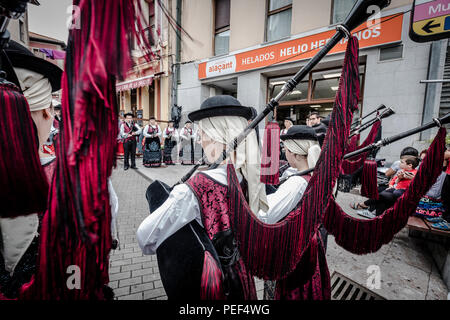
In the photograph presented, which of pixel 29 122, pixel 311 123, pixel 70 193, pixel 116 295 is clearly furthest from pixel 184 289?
pixel 311 123

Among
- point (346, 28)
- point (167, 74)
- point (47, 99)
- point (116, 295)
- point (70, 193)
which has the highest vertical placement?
point (167, 74)

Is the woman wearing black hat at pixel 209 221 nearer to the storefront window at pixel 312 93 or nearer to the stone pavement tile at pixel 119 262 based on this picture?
the stone pavement tile at pixel 119 262

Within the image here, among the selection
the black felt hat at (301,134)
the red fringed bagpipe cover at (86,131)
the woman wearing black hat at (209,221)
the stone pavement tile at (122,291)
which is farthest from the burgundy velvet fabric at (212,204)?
the stone pavement tile at (122,291)

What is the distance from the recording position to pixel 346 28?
2.61 ft

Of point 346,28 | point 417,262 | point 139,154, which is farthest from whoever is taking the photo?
point 139,154

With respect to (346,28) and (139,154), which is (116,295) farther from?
(139,154)

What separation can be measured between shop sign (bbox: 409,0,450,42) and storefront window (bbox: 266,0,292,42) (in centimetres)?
573

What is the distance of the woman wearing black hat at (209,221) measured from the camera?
1.08m

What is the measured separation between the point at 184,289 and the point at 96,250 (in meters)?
0.65

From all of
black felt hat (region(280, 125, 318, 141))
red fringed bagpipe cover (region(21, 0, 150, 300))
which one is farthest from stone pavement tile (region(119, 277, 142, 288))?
→ black felt hat (region(280, 125, 318, 141))

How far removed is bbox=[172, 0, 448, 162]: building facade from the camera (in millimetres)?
5105

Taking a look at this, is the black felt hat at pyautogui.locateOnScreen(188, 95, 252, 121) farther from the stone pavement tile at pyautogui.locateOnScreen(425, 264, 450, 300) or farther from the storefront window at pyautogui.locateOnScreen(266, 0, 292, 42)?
the storefront window at pyautogui.locateOnScreen(266, 0, 292, 42)

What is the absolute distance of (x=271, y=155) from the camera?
1.57m

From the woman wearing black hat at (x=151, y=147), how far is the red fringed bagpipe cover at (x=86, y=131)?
8.00m
